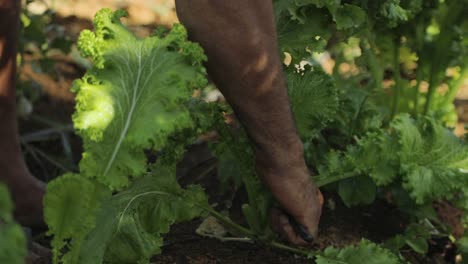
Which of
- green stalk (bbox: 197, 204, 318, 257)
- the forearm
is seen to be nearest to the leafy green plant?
the forearm

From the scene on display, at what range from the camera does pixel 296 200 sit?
214 centimetres

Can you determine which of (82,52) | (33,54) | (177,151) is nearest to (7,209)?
(82,52)

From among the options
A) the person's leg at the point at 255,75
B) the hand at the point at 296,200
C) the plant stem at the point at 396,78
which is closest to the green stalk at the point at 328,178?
the hand at the point at 296,200

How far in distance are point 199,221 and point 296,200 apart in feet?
2.03

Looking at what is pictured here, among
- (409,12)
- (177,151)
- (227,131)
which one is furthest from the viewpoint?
(409,12)

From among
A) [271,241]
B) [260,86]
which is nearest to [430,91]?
[271,241]

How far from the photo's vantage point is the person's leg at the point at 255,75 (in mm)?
1854

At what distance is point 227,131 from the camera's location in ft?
→ 7.75

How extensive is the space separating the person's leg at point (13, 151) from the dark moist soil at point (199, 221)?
0.16 metres

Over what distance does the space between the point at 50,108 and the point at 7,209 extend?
233 centimetres

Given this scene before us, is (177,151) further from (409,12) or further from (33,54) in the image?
(33,54)

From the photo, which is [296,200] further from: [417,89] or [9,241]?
[417,89]

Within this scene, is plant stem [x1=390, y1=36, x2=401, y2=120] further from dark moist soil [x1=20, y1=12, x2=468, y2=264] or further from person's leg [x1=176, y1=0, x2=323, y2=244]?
person's leg [x1=176, y1=0, x2=323, y2=244]

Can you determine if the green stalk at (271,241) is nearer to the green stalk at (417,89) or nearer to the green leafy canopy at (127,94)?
the green leafy canopy at (127,94)
